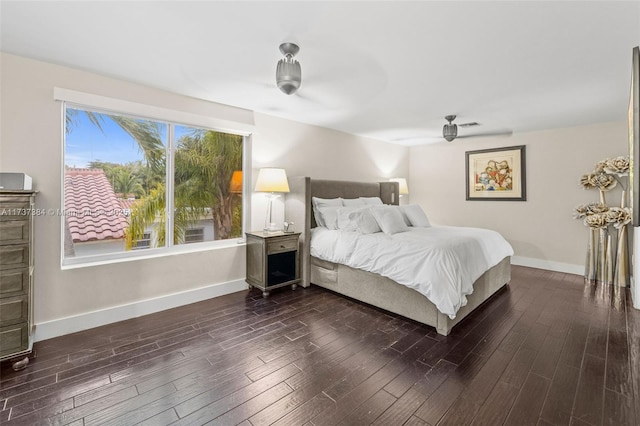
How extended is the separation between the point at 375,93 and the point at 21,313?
365cm

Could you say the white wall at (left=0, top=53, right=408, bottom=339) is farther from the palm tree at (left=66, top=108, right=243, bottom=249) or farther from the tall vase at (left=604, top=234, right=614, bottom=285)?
the tall vase at (left=604, top=234, right=614, bottom=285)

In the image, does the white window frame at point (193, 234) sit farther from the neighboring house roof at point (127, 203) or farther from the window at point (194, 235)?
the neighboring house roof at point (127, 203)

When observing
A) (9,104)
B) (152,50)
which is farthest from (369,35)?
(9,104)

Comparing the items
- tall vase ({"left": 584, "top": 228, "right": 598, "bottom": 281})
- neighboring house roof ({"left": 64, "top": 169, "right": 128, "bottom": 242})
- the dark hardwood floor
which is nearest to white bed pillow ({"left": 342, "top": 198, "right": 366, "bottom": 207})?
the dark hardwood floor

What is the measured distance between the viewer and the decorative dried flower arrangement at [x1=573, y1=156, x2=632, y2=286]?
3.94m

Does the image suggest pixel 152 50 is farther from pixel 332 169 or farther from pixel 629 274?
pixel 629 274

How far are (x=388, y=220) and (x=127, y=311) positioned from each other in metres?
2.98

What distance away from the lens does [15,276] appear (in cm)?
210

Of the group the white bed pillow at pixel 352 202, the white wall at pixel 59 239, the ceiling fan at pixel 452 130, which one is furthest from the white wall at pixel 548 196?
the white wall at pixel 59 239

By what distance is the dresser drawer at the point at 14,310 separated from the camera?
6.72 feet

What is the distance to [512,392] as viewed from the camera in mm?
1837

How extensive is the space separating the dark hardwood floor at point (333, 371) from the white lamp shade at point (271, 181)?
1484 millimetres

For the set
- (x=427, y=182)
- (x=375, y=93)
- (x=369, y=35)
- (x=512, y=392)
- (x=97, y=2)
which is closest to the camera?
(x=97, y=2)

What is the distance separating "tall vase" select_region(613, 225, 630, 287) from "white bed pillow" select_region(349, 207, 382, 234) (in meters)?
3.40
